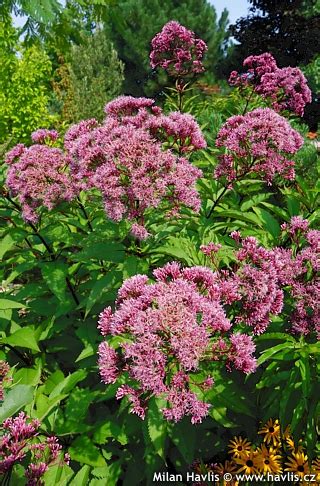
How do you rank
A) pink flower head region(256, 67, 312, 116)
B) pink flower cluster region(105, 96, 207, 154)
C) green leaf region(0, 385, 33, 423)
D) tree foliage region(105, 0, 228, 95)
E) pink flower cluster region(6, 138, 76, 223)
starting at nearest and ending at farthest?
green leaf region(0, 385, 33, 423)
pink flower cluster region(6, 138, 76, 223)
pink flower cluster region(105, 96, 207, 154)
pink flower head region(256, 67, 312, 116)
tree foliage region(105, 0, 228, 95)

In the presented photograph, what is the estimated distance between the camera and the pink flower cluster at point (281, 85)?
20.5 feet

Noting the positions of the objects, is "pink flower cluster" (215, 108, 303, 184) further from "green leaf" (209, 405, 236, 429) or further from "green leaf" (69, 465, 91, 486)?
"green leaf" (69, 465, 91, 486)

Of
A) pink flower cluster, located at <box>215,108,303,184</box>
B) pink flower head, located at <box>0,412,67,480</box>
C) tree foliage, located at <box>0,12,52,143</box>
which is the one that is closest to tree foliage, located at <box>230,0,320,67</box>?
tree foliage, located at <box>0,12,52,143</box>

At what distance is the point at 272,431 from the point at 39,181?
2.44m

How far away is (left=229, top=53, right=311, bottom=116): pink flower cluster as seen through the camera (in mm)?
6262

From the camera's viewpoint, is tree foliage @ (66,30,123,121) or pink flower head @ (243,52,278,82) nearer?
pink flower head @ (243,52,278,82)

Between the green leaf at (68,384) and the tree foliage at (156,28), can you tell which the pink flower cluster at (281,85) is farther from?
the tree foliage at (156,28)

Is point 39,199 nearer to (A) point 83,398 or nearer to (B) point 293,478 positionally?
(A) point 83,398

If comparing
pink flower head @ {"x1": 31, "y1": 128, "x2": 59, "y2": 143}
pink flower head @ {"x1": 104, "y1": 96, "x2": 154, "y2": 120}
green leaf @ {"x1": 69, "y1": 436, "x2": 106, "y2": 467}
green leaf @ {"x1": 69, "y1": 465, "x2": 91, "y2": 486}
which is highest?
pink flower head @ {"x1": 104, "y1": 96, "x2": 154, "y2": 120}

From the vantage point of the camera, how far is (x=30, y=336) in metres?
3.37

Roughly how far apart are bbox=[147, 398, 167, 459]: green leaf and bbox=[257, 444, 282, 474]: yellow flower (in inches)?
30.7

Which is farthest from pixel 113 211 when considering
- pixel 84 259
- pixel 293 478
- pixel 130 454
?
pixel 293 478

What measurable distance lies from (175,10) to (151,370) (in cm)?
2757

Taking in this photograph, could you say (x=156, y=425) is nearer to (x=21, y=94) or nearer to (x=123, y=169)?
(x=123, y=169)
